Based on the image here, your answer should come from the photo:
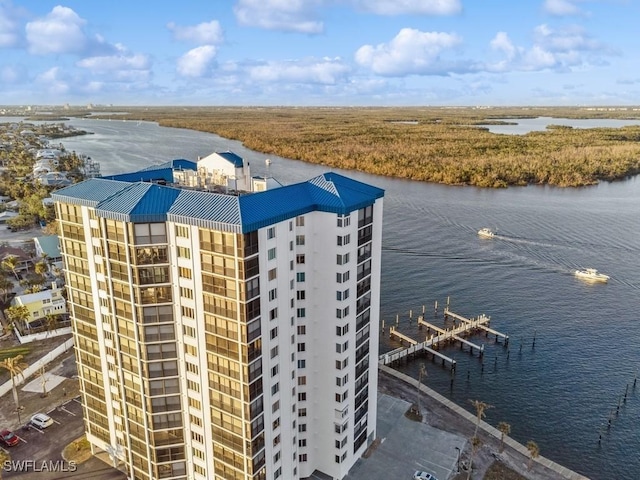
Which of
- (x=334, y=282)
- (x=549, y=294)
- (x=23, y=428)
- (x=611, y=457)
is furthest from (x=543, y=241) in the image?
(x=23, y=428)

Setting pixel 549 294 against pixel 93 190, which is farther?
pixel 549 294

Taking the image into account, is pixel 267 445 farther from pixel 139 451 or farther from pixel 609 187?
pixel 609 187

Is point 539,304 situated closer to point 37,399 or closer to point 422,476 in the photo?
point 422,476

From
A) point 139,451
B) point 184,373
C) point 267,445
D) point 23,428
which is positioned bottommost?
point 23,428

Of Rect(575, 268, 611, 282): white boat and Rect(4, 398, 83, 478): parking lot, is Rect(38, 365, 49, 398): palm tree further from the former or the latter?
Rect(575, 268, 611, 282): white boat

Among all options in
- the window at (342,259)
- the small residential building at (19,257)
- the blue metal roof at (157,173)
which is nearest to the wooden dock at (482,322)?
the window at (342,259)

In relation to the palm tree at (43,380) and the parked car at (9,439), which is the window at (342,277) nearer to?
the parked car at (9,439)

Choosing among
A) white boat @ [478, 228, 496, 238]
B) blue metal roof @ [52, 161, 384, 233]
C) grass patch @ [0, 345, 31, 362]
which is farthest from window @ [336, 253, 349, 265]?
white boat @ [478, 228, 496, 238]
